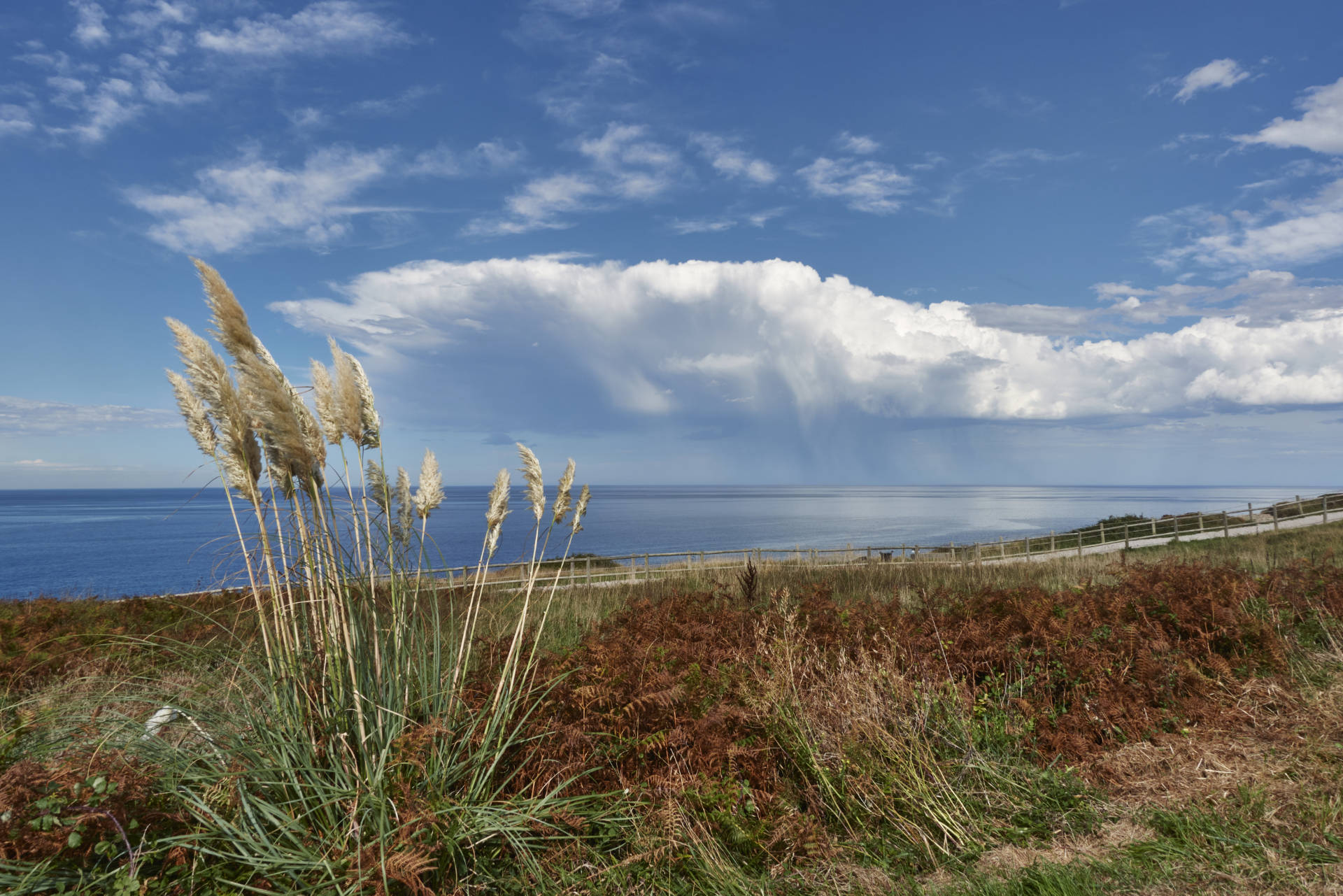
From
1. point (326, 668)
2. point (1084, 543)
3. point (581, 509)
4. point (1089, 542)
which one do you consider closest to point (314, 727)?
point (326, 668)

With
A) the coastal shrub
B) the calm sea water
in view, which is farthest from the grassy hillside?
the calm sea water

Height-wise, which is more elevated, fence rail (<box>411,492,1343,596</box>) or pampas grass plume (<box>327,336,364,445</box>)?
pampas grass plume (<box>327,336,364,445</box>)

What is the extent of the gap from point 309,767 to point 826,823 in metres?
2.75

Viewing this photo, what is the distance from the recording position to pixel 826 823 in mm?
4004

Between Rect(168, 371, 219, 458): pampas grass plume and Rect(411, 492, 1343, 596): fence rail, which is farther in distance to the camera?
Rect(411, 492, 1343, 596): fence rail

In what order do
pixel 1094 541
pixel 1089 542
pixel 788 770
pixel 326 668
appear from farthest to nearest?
pixel 1089 542 → pixel 1094 541 → pixel 788 770 → pixel 326 668

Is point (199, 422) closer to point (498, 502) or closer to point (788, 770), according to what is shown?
point (498, 502)

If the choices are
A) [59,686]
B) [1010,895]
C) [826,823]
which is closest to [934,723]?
[826,823]

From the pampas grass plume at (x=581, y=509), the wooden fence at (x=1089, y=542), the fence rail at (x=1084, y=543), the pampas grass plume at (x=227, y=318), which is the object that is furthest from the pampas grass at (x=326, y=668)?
the wooden fence at (x=1089, y=542)

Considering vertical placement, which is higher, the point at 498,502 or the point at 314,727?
A: the point at 498,502

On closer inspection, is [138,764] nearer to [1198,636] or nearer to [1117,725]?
[1117,725]

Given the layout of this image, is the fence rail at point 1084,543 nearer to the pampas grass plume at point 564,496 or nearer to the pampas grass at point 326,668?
the pampas grass plume at point 564,496

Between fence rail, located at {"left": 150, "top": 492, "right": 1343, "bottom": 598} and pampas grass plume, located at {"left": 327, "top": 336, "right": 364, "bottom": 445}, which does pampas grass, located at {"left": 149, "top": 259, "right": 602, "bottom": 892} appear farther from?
fence rail, located at {"left": 150, "top": 492, "right": 1343, "bottom": 598}

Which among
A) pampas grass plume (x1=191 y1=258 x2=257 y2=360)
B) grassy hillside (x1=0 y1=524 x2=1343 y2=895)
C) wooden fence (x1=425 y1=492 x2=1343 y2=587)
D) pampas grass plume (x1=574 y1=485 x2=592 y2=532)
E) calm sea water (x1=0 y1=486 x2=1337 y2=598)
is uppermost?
pampas grass plume (x1=191 y1=258 x2=257 y2=360)
